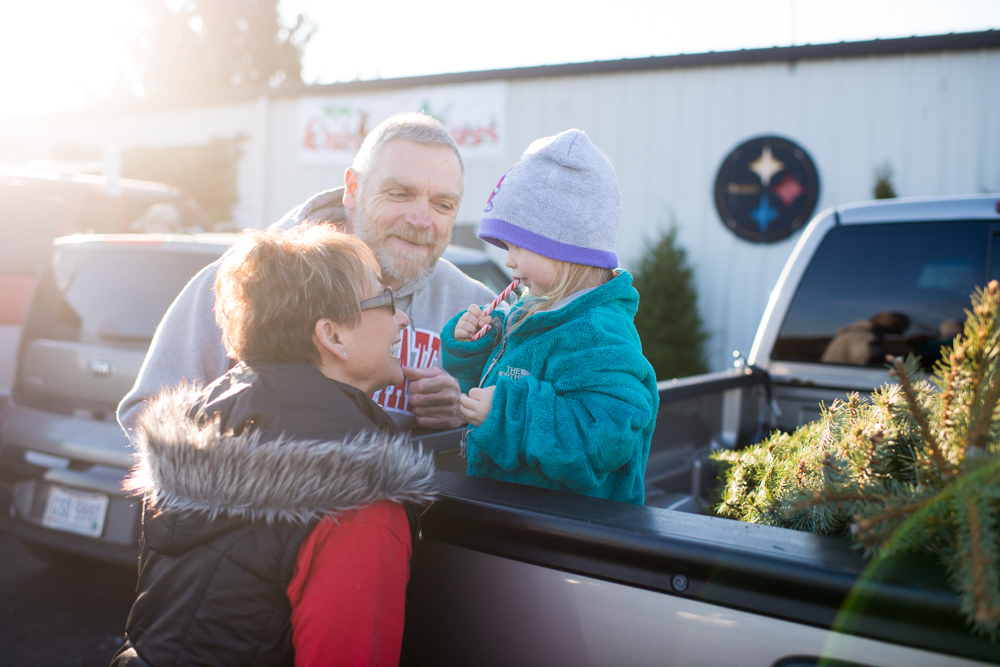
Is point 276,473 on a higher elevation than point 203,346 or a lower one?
lower

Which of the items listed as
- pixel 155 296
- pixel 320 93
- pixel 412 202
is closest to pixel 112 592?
pixel 155 296

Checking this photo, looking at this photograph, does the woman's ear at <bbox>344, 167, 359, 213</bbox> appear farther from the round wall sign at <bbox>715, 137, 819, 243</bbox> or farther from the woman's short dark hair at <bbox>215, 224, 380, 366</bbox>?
the round wall sign at <bbox>715, 137, 819, 243</bbox>

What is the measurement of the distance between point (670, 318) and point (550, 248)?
789 cm

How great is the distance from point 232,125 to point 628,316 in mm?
13948

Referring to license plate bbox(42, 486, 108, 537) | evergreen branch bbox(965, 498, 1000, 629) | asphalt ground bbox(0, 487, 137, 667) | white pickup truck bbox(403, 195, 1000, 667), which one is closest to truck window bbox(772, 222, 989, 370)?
white pickup truck bbox(403, 195, 1000, 667)

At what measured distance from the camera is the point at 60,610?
359cm

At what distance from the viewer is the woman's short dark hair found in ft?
4.72

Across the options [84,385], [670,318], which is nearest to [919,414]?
[84,385]

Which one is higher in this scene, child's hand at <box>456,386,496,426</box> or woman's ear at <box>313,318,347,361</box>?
woman's ear at <box>313,318,347,361</box>

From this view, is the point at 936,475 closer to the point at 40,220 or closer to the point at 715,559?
the point at 715,559

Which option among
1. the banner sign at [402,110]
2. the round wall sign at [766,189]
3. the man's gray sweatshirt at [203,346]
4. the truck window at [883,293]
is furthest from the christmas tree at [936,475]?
the banner sign at [402,110]

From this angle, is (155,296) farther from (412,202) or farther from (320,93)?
(320,93)

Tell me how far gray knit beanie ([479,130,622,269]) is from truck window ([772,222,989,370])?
1.67 m

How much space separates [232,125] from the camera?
45.0 ft
